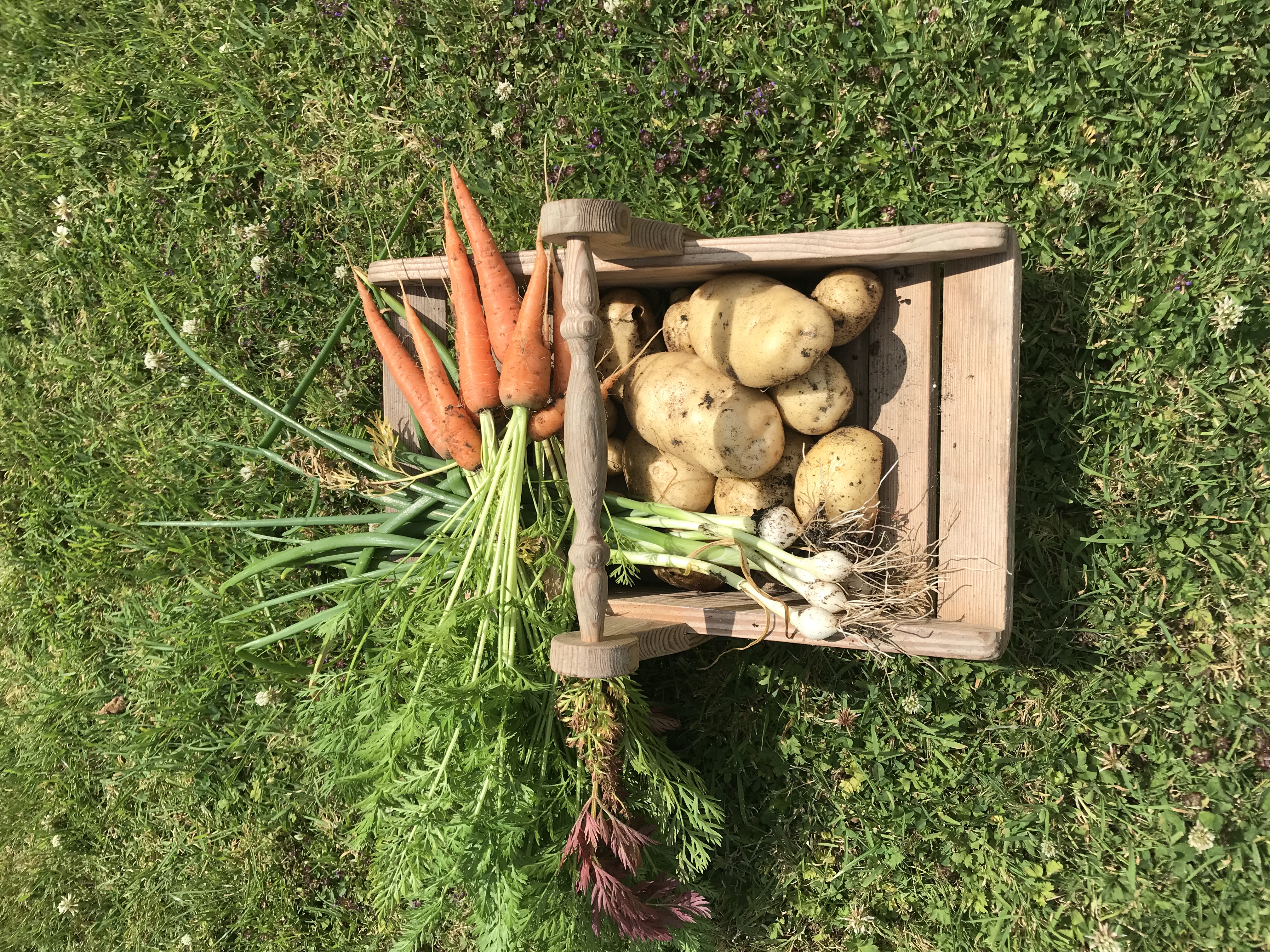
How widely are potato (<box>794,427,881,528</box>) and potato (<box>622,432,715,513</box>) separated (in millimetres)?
293

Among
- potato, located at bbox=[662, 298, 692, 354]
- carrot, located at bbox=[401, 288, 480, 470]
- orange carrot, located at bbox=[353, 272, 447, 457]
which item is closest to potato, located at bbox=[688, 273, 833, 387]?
potato, located at bbox=[662, 298, 692, 354]

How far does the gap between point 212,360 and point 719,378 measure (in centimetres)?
200

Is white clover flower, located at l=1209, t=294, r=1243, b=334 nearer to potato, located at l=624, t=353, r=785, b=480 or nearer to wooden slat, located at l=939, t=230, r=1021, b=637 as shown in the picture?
wooden slat, located at l=939, t=230, r=1021, b=637

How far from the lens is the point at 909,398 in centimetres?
207

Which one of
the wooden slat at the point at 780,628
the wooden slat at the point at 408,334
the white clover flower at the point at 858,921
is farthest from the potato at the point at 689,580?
the white clover flower at the point at 858,921

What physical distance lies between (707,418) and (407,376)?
0.95 metres

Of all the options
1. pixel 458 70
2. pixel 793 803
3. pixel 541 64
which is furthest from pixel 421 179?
pixel 793 803

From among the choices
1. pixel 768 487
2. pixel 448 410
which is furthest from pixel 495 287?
pixel 768 487

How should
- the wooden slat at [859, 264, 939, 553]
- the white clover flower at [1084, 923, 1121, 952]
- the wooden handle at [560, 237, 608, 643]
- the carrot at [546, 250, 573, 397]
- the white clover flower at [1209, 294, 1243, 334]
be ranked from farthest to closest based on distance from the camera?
the white clover flower at [1084, 923, 1121, 952] < the white clover flower at [1209, 294, 1243, 334] < the carrot at [546, 250, 573, 397] < the wooden slat at [859, 264, 939, 553] < the wooden handle at [560, 237, 608, 643]

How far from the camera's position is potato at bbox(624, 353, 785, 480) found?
76.9 inches

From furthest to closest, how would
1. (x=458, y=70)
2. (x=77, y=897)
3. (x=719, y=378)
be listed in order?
1. (x=77, y=897)
2. (x=458, y=70)
3. (x=719, y=378)

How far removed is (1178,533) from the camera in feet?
7.72

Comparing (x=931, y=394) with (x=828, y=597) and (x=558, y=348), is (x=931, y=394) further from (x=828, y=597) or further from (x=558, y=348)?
(x=558, y=348)

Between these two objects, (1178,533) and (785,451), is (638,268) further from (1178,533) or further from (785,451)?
(1178,533)
